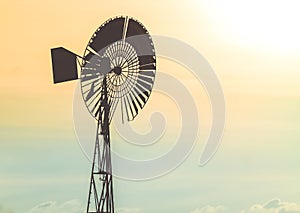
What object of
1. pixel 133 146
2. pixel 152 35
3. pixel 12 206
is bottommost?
pixel 12 206

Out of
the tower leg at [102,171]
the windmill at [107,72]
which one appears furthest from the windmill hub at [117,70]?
the tower leg at [102,171]

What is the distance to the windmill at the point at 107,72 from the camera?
5.71 meters

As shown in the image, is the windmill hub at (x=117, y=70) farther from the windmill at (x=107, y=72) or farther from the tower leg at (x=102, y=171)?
the tower leg at (x=102, y=171)

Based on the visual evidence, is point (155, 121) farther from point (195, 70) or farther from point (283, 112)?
point (283, 112)

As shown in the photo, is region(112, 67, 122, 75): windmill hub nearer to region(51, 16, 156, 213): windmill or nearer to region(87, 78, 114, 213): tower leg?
region(51, 16, 156, 213): windmill

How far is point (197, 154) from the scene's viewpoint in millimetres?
5879

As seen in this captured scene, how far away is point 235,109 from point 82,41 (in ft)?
4.67

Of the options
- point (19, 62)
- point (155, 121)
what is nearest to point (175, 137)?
point (155, 121)

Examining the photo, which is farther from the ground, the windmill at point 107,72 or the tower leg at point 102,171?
the windmill at point 107,72

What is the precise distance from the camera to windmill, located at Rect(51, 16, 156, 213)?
5711 mm

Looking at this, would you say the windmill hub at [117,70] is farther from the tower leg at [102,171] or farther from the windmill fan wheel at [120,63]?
the tower leg at [102,171]

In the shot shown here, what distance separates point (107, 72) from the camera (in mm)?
5734

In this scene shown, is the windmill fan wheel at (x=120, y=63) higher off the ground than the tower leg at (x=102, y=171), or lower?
higher

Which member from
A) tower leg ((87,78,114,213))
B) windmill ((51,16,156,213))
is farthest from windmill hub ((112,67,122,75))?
tower leg ((87,78,114,213))
